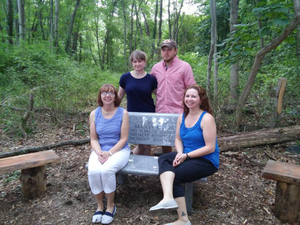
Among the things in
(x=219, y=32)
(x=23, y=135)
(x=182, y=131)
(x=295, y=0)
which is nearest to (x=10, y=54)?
(x=23, y=135)

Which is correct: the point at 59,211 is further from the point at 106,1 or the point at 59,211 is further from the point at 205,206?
the point at 106,1

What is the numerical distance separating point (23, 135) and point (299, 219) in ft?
16.8

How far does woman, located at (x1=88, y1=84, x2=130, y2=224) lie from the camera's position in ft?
8.16

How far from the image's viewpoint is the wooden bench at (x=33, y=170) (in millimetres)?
2742

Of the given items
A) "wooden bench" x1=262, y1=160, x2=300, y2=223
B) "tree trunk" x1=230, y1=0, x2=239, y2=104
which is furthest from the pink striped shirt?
"tree trunk" x1=230, y1=0, x2=239, y2=104

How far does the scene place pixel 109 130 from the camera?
9.26ft

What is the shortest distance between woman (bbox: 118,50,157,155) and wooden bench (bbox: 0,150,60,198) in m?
1.31

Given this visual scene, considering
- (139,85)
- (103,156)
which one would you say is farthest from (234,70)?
(103,156)

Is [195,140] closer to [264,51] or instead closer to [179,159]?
[179,159]

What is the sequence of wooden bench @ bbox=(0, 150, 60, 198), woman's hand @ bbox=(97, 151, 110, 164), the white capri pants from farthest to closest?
wooden bench @ bbox=(0, 150, 60, 198), woman's hand @ bbox=(97, 151, 110, 164), the white capri pants

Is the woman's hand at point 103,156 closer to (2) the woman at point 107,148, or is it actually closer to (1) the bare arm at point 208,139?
(2) the woman at point 107,148

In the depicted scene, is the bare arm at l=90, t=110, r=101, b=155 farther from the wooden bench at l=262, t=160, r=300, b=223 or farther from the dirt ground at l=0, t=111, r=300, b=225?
the wooden bench at l=262, t=160, r=300, b=223

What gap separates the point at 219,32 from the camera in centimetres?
1493

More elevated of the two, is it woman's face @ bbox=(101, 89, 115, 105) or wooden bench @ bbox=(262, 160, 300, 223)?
woman's face @ bbox=(101, 89, 115, 105)
